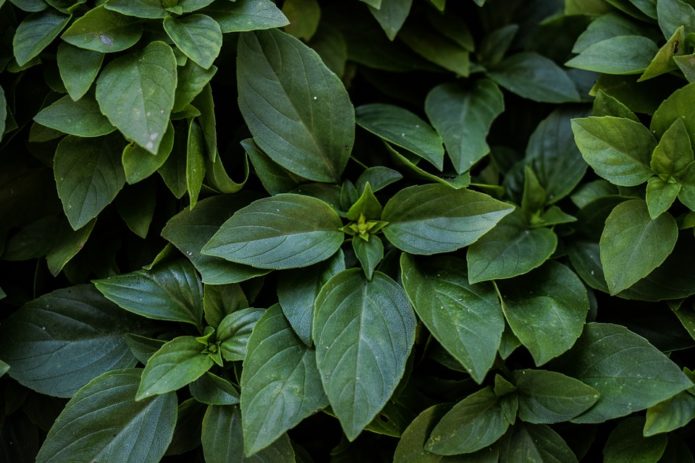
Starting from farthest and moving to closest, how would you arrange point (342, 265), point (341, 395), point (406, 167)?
1. point (406, 167)
2. point (342, 265)
3. point (341, 395)

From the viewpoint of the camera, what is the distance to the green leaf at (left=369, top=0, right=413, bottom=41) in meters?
1.10

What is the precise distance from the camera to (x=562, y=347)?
0.94 m

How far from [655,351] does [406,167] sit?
1.37 feet

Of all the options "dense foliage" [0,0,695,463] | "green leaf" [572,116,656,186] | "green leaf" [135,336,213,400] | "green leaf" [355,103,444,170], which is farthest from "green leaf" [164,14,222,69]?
"green leaf" [572,116,656,186]

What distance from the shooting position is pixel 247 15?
3.10ft

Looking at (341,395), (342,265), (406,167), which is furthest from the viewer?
(406,167)

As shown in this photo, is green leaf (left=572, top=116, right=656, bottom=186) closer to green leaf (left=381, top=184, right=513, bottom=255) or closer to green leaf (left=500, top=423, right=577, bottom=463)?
green leaf (left=381, top=184, right=513, bottom=255)

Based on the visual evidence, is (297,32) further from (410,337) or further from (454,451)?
(454,451)

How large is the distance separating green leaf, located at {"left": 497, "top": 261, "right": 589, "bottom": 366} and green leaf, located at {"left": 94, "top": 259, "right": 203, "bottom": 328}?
417 millimetres

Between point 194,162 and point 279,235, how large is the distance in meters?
0.14

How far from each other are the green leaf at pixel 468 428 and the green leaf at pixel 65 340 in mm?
433

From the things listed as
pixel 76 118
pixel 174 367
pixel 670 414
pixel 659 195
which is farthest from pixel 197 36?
pixel 670 414

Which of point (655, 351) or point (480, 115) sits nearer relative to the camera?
point (655, 351)

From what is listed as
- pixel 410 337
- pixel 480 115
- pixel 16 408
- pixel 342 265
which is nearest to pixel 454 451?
pixel 410 337
